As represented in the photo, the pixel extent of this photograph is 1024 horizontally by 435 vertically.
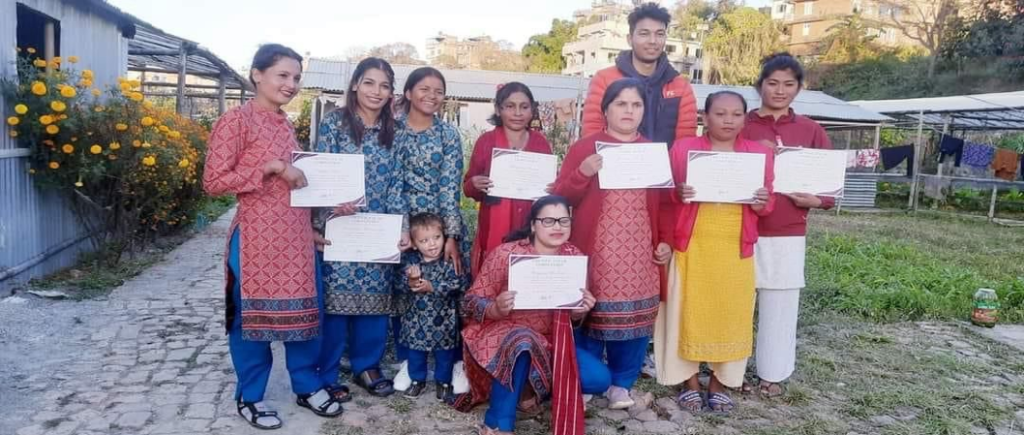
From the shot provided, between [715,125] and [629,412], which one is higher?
[715,125]

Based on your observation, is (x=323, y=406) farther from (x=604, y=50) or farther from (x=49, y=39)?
(x=604, y=50)

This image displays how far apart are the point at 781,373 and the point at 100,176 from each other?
5.28m

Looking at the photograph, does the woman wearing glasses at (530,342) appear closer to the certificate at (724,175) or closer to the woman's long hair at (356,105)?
the certificate at (724,175)

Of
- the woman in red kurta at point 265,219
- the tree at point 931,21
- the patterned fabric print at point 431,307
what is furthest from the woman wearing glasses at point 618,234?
the tree at point 931,21

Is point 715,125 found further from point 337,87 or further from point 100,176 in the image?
point 337,87

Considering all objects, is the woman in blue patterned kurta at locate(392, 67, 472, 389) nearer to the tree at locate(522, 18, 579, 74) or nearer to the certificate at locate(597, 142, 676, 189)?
the certificate at locate(597, 142, 676, 189)

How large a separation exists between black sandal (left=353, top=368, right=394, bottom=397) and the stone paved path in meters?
0.33

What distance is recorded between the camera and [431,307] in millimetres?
3404

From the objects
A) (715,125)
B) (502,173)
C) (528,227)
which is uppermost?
(715,125)

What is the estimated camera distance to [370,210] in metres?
3.23

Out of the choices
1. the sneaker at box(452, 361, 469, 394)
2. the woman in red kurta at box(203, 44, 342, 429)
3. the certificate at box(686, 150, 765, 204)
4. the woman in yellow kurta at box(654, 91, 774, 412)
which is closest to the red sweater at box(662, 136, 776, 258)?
the woman in yellow kurta at box(654, 91, 774, 412)

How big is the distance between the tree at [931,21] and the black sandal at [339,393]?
3272 centimetres

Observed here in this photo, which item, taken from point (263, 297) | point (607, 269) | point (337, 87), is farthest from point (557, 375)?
point (337, 87)

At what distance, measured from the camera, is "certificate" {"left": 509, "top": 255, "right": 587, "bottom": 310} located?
287 cm
